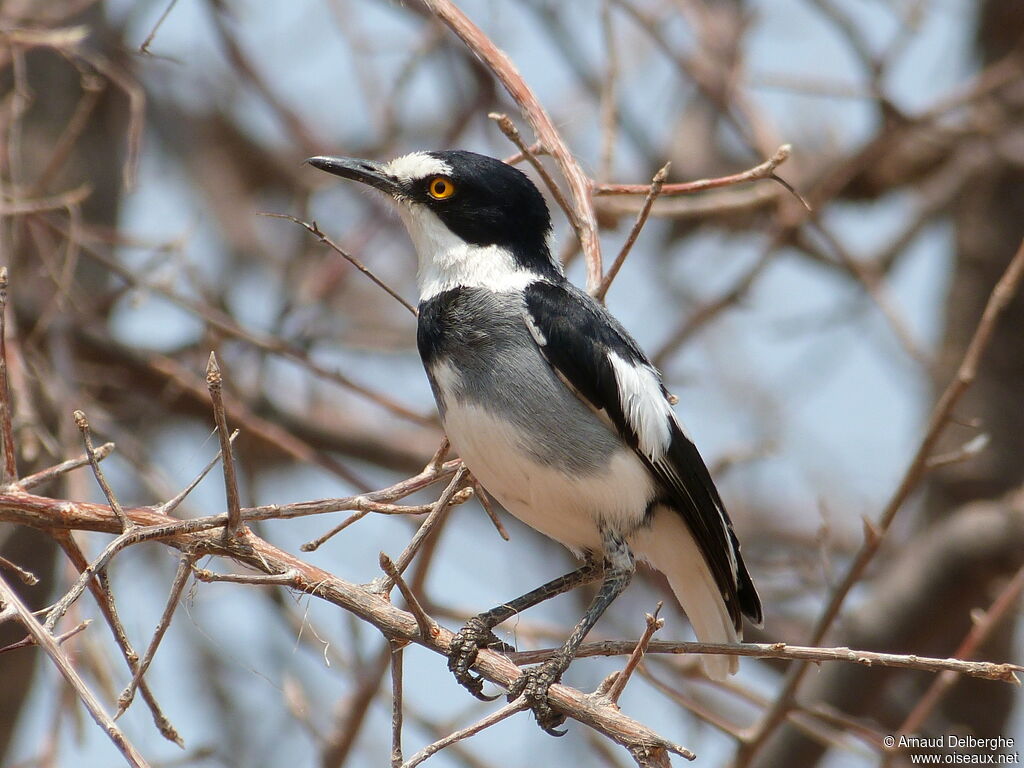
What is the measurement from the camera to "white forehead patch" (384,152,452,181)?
3.71 metres

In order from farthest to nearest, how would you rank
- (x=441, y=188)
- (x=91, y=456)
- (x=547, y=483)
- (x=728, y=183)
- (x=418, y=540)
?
(x=441, y=188), (x=547, y=483), (x=728, y=183), (x=418, y=540), (x=91, y=456)

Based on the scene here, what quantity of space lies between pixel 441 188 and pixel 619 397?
0.92 meters

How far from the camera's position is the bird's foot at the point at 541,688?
288cm

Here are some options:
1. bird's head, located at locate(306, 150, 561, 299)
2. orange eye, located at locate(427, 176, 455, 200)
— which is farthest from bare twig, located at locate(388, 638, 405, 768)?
orange eye, located at locate(427, 176, 455, 200)

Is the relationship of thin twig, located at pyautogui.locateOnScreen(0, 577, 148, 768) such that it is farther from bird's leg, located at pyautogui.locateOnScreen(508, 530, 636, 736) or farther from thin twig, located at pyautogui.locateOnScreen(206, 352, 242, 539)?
bird's leg, located at pyautogui.locateOnScreen(508, 530, 636, 736)

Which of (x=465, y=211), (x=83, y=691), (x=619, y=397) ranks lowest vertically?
(x=83, y=691)

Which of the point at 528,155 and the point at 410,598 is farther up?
the point at 528,155

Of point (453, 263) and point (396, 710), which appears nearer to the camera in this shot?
point (396, 710)

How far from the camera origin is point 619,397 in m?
3.33

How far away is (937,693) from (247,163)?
5394mm

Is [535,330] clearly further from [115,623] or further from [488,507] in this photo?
[115,623]

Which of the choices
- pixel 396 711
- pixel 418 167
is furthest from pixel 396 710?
pixel 418 167

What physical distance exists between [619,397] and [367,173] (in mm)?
1078

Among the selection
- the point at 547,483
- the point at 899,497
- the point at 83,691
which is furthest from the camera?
the point at 899,497
